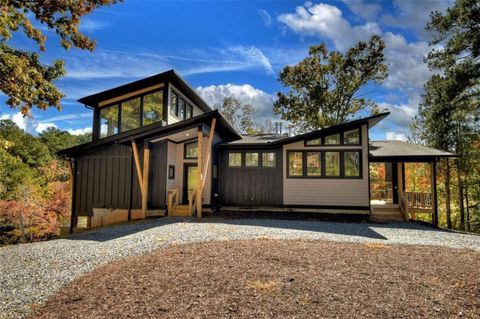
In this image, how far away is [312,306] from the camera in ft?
10.5

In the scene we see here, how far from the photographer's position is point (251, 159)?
1328cm

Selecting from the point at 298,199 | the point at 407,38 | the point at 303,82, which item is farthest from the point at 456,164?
the point at 303,82

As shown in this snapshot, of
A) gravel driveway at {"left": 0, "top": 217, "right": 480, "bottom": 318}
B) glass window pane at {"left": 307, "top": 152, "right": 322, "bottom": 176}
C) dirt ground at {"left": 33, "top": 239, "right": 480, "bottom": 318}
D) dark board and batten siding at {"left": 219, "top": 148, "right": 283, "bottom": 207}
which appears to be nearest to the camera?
dirt ground at {"left": 33, "top": 239, "right": 480, "bottom": 318}

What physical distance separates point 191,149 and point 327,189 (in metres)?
6.49

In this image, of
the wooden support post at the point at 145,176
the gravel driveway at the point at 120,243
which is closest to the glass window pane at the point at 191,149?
the wooden support post at the point at 145,176

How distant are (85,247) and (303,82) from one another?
67.8 feet

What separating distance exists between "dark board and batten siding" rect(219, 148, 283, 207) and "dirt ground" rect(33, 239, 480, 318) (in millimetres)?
7217

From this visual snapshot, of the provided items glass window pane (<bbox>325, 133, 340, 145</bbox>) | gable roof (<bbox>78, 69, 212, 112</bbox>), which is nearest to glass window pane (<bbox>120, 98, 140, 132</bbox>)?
gable roof (<bbox>78, 69, 212, 112</bbox>)

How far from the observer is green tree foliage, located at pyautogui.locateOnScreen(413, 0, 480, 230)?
44.1 feet

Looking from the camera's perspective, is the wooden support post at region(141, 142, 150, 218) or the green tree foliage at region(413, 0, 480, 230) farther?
the green tree foliage at region(413, 0, 480, 230)

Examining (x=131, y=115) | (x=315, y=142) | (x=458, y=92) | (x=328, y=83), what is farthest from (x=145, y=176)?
(x=328, y=83)

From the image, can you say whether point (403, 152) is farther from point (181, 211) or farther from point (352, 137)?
point (181, 211)

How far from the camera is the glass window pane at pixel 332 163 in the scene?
481 inches

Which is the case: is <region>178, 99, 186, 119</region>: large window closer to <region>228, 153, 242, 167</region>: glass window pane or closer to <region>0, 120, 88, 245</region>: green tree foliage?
<region>228, 153, 242, 167</region>: glass window pane
